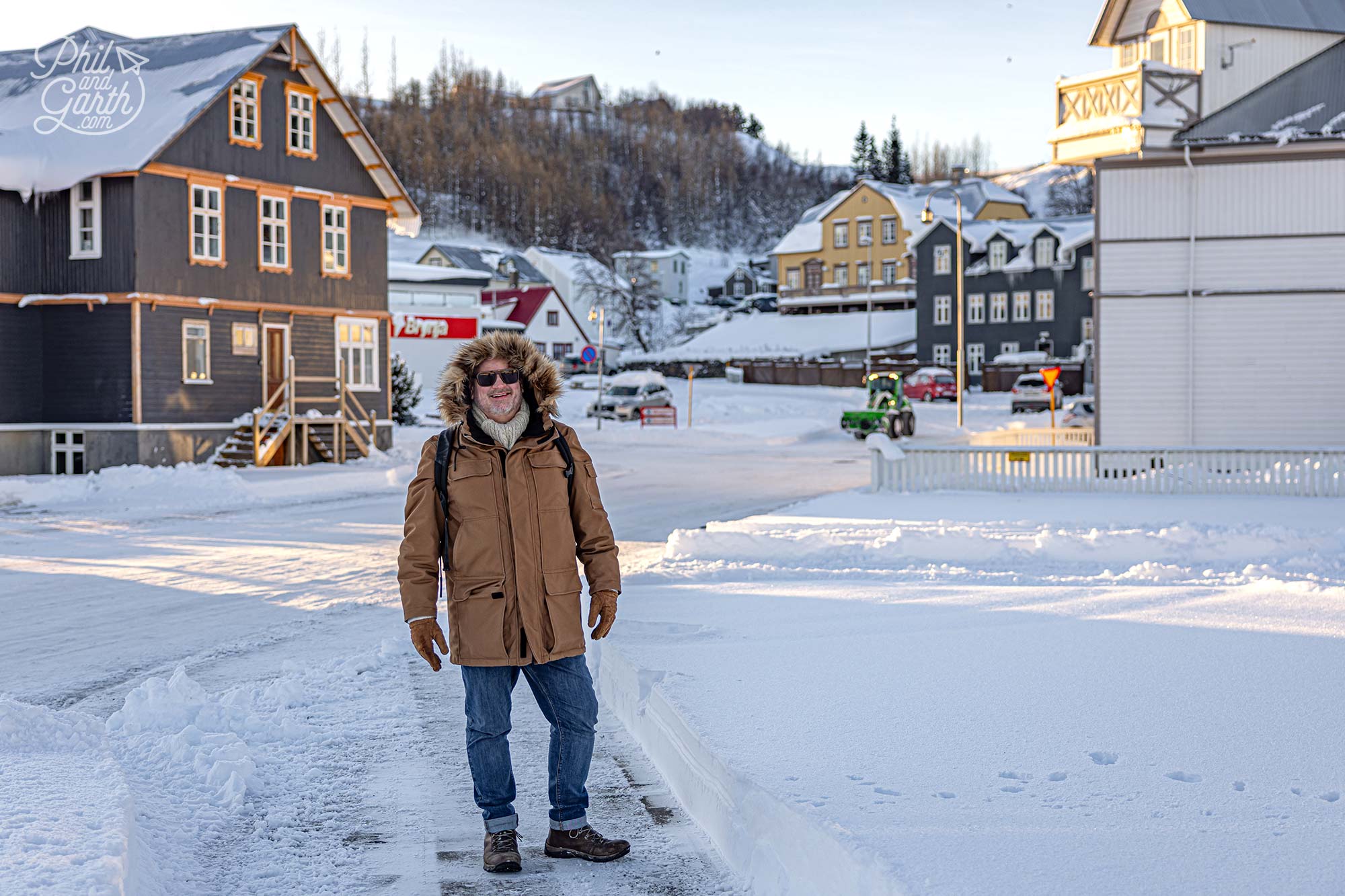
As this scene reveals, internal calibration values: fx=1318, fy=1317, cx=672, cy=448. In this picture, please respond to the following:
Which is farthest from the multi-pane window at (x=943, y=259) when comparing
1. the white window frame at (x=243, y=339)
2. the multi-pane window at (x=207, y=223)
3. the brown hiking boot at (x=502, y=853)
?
the brown hiking boot at (x=502, y=853)

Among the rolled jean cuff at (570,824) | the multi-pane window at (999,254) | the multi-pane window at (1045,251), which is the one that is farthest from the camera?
the multi-pane window at (999,254)

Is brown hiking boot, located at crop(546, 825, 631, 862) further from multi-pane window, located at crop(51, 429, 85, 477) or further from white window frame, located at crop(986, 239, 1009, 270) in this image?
white window frame, located at crop(986, 239, 1009, 270)

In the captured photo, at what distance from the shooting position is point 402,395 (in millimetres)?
42594

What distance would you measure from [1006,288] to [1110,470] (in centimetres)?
5193

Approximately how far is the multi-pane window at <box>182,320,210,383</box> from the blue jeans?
25.1 m

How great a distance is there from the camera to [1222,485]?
1948cm

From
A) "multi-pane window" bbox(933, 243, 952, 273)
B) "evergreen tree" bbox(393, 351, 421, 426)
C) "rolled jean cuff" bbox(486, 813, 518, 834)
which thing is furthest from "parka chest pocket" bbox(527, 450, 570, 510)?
"multi-pane window" bbox(933, 243, 952, 273)

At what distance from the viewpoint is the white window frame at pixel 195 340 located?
28281 mm

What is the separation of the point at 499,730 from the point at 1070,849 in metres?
2.17

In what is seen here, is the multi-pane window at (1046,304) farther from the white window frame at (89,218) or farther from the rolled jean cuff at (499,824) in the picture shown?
the rolled jean cuff at (499,824)

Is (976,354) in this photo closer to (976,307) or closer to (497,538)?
(976,307)

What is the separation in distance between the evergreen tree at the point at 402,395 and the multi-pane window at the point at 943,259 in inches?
1487

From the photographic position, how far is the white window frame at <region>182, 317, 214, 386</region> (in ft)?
92.8

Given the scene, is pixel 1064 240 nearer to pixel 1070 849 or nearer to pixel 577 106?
pixel 1070 849
